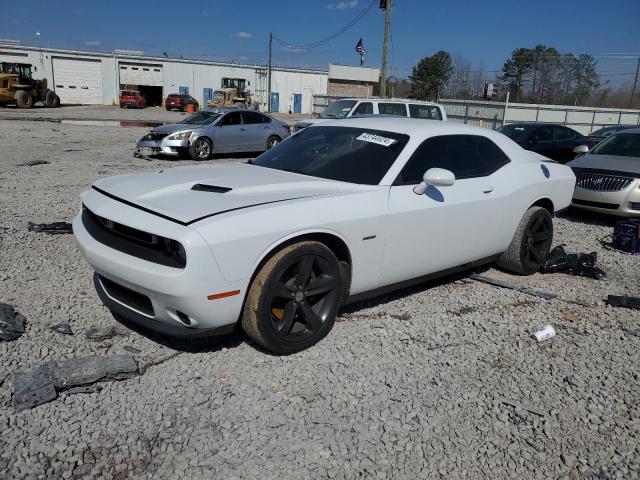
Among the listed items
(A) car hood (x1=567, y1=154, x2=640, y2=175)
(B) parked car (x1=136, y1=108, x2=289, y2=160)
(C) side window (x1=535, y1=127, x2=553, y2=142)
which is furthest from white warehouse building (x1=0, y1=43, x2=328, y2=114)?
(A) car hood (x1=567, y1=154, x2=640, y2=175)

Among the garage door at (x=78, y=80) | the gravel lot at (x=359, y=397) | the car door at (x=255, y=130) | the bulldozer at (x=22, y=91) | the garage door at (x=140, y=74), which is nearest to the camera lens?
the gravel lot at (x=359, y=397)

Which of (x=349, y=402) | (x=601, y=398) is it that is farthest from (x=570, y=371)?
(x=349, y=402)

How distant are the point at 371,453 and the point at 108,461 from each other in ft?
4.17

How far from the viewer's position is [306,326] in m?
3.62

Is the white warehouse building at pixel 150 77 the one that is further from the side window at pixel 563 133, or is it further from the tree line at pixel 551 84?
the side window at pixel 563 133

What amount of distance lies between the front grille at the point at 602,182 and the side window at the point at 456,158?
11.9ft

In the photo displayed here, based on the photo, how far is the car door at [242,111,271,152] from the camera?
15117 millimetres

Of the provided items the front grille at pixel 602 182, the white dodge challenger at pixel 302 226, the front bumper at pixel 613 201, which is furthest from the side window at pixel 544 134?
the white dodge challenger at pixel 302 226

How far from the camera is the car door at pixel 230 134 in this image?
1437 centimetres

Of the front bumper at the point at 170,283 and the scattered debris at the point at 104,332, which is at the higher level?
the front bumper at the point at 170,283

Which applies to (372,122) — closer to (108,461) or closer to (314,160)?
(314,160)

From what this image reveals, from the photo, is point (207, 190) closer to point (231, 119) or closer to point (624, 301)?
point (624, 301)

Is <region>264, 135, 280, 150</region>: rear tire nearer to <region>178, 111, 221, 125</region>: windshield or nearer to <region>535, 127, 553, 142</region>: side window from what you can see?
<region>178, 111, 221, 125</region>: windshield

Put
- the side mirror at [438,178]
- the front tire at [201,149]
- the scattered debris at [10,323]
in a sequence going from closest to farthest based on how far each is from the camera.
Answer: the scattered debris at [10,323]
the side mirror at [438,178]
the front tire at [201,149]
